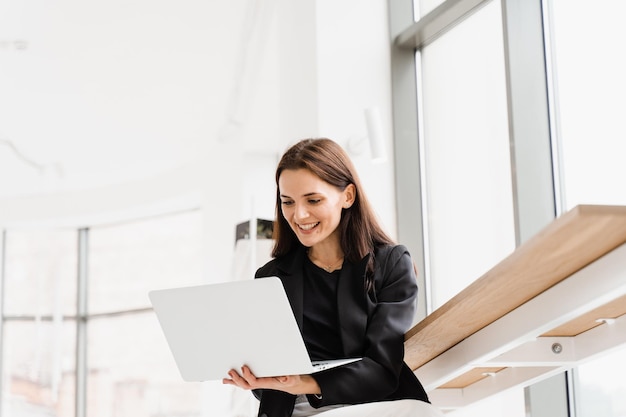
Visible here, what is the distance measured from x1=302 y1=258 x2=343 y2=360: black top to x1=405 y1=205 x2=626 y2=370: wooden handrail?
203mm

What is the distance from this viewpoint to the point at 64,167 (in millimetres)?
7910

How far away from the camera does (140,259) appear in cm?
873

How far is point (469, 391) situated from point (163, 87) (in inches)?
171

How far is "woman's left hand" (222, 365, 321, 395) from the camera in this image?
1712mm

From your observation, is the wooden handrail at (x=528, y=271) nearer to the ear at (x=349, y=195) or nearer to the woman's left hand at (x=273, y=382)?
the woman's left hand at (x=273, y=382)

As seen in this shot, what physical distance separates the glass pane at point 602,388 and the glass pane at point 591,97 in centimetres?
50

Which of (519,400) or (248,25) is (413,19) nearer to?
(248,25)

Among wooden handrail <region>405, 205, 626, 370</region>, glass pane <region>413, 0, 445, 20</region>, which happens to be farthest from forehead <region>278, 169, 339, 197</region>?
glass pane <region>413, 0, 445, 20</region>

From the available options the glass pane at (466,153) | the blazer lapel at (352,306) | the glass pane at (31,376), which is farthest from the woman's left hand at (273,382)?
the glass pane at (31,376)

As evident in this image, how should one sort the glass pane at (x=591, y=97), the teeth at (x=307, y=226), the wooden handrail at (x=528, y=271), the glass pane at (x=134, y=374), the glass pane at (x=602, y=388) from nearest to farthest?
the wooden handrail at (x=528, y=271) → the teeth at (x=307, y=226) → the glass pane at (x=602, y=388) → the glass pane at (x=591, y=97) → the glass pane at (x=134, y=374)

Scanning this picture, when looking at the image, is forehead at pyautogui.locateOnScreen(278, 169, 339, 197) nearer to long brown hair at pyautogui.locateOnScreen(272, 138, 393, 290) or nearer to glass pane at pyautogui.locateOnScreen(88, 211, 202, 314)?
long brown hair at pyautogui.locateOnScreen(272, 138, 393, 290)

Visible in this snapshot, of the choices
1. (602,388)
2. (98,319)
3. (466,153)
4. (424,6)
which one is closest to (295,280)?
(602,388)

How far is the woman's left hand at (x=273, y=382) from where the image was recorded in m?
1.71

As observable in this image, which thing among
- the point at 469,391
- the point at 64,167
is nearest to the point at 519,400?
the point at 469,391
